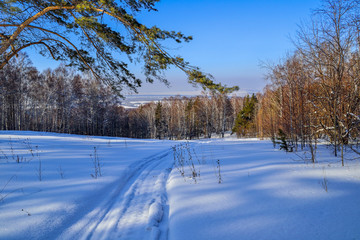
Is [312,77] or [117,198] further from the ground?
[312,77]

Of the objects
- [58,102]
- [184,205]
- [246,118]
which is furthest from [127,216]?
[246,118]

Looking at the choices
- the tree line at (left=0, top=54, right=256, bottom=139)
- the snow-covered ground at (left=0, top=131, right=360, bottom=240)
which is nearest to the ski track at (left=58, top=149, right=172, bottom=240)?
the snow-covered ground at (left=0, top=131, right=360, bottom=240)

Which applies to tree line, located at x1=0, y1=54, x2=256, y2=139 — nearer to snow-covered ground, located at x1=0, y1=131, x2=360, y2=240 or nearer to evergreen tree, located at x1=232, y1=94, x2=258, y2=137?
evergreen tree, located at x1=232, y1=94, x2=258, y2=137

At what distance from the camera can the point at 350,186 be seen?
2.27 m

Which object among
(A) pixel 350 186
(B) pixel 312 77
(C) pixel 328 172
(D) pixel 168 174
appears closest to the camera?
(A) pixel 350 186

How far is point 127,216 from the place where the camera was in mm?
2150

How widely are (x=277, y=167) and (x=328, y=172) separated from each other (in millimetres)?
811

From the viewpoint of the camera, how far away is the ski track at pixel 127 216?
1.82m

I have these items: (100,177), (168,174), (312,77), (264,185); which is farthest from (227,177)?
(312,77)

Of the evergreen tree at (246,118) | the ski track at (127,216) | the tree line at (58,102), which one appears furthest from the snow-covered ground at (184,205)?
the evergreen tree at (246,118)

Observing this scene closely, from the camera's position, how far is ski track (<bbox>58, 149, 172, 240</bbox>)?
1.82m

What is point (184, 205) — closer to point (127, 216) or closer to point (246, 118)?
point (127, 216)

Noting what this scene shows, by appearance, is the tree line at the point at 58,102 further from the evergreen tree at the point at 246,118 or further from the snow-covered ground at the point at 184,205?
the snow-covered ground at the point at 184,205

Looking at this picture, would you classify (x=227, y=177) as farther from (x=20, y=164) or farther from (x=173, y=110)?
(x=173, y=110)
